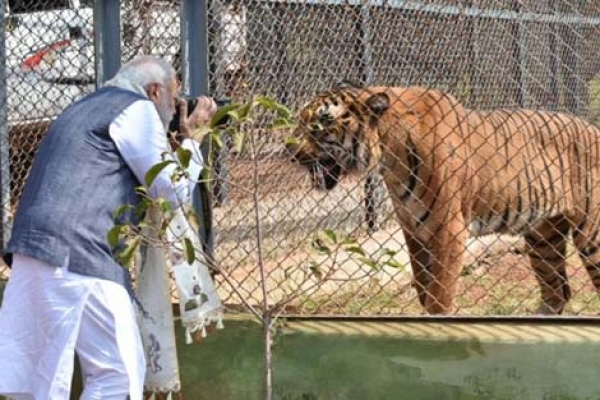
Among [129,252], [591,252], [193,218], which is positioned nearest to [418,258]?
[591,252]

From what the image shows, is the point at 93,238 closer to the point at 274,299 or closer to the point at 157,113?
the point at 157,113

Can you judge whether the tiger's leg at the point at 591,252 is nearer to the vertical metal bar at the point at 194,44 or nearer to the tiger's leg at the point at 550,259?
the tiger's leg at the point at 550,259

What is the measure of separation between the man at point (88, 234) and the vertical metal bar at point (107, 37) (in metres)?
0.73

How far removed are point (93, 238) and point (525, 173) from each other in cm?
317

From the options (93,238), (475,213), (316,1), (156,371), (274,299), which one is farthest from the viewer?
(316,1)

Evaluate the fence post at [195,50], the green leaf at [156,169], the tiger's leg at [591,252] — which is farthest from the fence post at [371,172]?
the green leaf at [156,169]

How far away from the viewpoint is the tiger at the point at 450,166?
210 inches

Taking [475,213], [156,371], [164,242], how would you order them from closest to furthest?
[164,242] → [156,371] → [475,213]

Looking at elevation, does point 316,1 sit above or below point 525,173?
above

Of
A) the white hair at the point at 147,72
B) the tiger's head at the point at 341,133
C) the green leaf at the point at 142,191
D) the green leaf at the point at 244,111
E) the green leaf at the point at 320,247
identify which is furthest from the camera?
the tiger's head at the point at 341,133

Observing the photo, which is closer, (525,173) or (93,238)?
(93,238)

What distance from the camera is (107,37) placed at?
4.47 m

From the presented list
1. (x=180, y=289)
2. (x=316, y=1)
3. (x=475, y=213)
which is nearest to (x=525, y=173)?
(x=475, y=213)

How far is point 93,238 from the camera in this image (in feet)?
12.0
